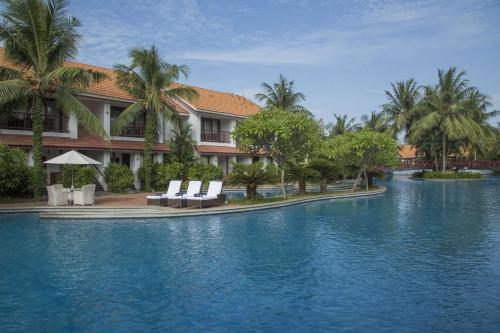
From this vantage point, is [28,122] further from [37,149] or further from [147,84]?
[147,84]

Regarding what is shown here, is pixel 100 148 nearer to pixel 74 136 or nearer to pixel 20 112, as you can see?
→ pixel 74 136

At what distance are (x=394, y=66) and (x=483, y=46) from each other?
11.5 m

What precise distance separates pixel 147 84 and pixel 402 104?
3683 cm

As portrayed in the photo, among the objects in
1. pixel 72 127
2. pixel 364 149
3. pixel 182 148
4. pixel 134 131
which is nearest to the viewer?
pixel 72 127

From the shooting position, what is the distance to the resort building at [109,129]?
2414 centimetres

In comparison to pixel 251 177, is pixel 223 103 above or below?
above

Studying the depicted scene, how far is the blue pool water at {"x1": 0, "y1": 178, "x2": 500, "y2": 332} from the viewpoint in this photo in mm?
6242

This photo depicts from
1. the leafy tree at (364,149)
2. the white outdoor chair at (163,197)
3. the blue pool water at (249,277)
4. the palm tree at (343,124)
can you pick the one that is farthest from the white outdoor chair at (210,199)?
the palm tree at (343,124)

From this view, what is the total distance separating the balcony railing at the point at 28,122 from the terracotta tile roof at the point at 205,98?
2.74 metres

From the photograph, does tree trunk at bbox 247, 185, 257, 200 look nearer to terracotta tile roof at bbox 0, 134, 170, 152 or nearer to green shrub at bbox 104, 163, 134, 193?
green shrub at bbox 104, 163, 134, 193

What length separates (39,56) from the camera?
63.2 feet

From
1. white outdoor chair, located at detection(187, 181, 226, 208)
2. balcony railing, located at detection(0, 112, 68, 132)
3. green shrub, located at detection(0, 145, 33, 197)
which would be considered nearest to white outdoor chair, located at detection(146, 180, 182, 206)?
white outdoor chair, located at detection(187, 181, 226, 208)

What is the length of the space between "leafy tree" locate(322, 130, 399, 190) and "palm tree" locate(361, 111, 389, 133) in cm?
2318

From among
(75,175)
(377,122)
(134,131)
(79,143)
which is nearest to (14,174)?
(75,175)
